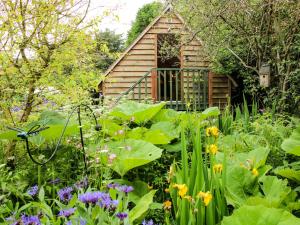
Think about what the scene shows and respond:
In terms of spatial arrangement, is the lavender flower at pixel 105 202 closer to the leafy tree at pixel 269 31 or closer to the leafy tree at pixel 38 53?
the leafy tree at pixel 38 53

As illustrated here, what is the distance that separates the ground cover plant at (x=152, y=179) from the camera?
1.59 metres

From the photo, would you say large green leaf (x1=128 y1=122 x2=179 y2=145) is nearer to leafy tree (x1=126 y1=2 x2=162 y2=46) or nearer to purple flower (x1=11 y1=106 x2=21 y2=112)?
purple flower (x1=11 y1=106 x2=21 y2=112)

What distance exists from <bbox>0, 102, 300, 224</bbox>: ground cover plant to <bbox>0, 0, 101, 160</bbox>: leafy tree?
0.37 m

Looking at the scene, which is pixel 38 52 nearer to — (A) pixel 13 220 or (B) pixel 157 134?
(B) pixel 157 134

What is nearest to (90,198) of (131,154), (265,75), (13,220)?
(13,220)

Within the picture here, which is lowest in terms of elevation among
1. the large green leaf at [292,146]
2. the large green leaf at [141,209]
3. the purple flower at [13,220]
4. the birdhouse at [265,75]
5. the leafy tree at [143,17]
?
the large green leaf at [141,209]

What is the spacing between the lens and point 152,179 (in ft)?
8.80

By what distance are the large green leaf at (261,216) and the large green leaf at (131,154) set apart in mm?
846

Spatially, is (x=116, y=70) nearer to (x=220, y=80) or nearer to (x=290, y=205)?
(x=220, y=80)

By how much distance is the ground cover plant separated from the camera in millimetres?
1591

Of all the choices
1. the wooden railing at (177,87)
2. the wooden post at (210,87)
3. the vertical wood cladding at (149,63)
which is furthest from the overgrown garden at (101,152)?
the vertical wood cladding at (149,63)

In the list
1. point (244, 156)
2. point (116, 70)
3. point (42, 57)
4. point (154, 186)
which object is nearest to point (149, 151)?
point (154, 186)

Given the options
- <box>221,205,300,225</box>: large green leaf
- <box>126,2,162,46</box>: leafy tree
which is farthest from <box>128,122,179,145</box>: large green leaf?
<box>126,2,162,46</box>: leafy tree

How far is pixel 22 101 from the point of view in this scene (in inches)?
122
